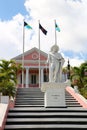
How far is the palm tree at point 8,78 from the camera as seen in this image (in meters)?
21.8

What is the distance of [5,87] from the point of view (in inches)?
862

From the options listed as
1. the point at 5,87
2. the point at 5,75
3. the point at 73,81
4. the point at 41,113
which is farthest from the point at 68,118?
the point at 73,81

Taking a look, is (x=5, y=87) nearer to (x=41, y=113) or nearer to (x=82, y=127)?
(x=41, y=113)

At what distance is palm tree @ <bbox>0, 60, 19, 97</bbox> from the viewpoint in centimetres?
2179

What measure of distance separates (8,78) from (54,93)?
9.64m

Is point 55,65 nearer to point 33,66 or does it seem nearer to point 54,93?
point 54,93

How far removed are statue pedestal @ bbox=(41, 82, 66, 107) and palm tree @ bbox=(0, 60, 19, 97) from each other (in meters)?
5.14

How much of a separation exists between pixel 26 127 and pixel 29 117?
5.02 feet

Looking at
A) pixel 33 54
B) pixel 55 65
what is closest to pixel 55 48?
pixel 55 65

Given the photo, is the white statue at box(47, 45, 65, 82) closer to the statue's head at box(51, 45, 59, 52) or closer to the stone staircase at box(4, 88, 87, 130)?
the statue's head at box(51, 45, 59, 52)

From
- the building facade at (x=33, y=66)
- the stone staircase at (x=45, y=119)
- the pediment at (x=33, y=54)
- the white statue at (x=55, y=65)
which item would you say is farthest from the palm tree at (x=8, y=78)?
the pediment at (x=33, y=54)

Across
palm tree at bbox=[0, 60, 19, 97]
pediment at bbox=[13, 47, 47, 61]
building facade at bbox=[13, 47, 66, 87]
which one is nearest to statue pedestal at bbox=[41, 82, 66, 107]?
palm tree at bbox=[0, 60, 19, 97]

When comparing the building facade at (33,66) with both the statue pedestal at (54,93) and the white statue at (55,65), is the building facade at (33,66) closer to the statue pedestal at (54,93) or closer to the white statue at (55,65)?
the white statue at (55,65)

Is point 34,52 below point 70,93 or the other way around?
the other way around
